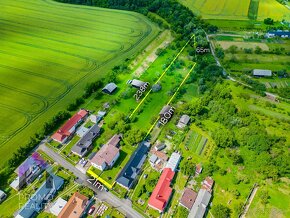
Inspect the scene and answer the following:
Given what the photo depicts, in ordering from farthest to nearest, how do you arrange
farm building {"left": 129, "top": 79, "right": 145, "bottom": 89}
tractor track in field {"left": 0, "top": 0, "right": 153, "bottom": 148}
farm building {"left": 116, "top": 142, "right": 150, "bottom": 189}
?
farm building {"left": 129, "top": 79, "right": 145, "bottom": 89}, tractor track in field {"left": 0, "top": 0, "right": 153, "bottom": 148}, farm building {"left": 116, "top": 142, "right": 150, "bottom": 189}

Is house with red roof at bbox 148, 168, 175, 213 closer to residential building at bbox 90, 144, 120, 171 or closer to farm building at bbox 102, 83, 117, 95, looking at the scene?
residential building at bbox 90, 144, 120, 171

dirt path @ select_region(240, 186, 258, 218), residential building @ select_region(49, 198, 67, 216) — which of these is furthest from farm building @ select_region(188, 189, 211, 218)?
residential building @ select_region(49, 198, 67, 216)

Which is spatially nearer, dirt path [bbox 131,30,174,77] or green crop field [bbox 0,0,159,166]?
green crop field [bbox 0,0,159,166]

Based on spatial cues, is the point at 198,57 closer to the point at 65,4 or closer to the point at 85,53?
the point at 85,53

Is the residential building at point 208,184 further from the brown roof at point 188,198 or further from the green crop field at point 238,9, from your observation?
the green crop field at point 238,9

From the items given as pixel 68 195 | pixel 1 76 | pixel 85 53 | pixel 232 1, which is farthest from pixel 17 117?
pixel 232 1
